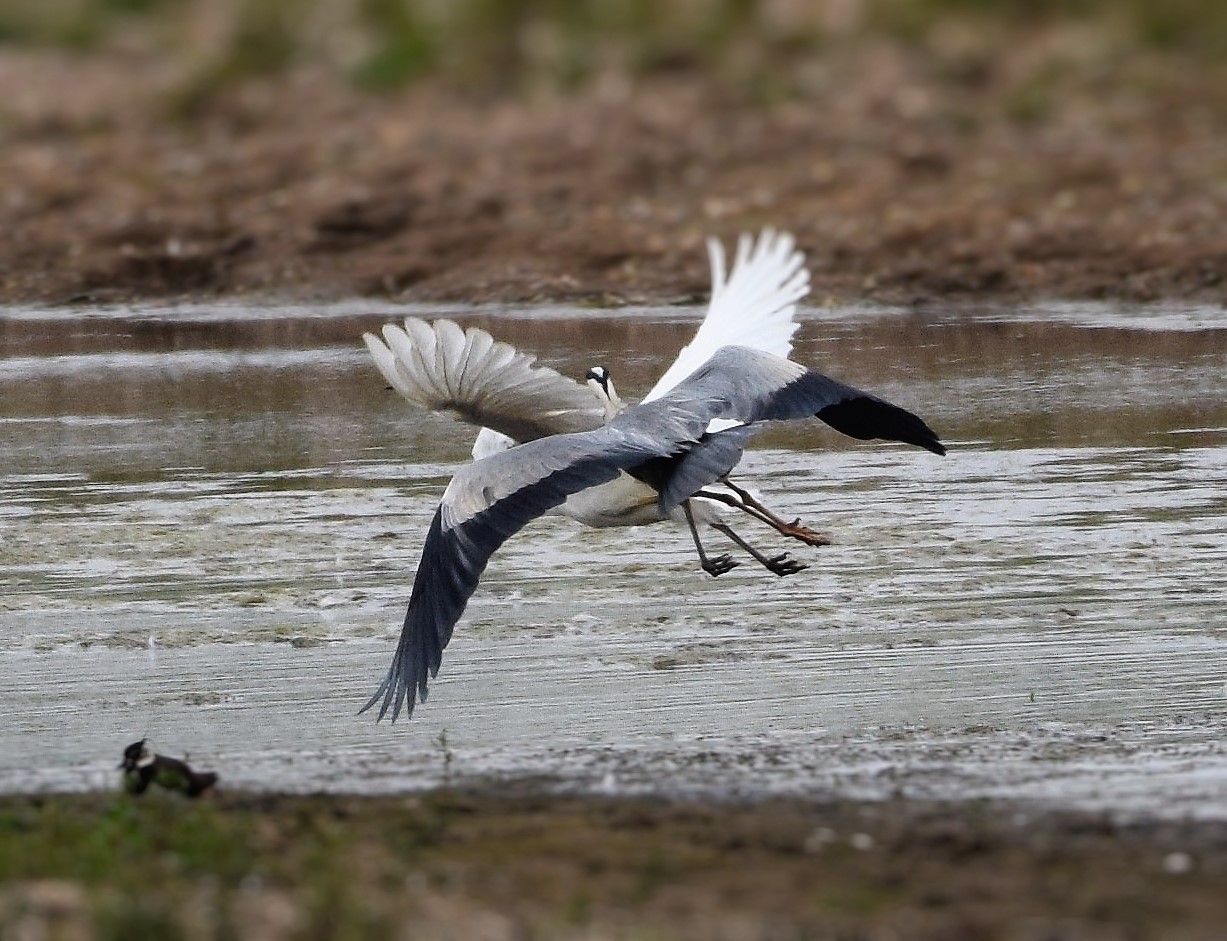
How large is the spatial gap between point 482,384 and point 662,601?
1241 mm

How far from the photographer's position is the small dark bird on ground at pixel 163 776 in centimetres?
692

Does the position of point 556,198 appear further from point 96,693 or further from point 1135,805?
point 1135,805

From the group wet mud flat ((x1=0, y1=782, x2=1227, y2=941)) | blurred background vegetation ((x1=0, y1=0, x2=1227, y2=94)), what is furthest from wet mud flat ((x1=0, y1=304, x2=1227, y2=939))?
blurred background vegetation ((x1=0, y1=0, x2=1227, y2=94))

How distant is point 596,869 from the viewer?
6012 millimetres

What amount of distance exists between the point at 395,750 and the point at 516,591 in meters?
1.98

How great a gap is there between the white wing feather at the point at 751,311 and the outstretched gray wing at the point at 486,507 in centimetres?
81

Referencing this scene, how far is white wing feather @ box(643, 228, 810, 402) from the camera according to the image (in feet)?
29.6

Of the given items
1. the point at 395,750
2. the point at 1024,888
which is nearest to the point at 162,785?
the point at 395,750

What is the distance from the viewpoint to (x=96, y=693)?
A: 8242 mm

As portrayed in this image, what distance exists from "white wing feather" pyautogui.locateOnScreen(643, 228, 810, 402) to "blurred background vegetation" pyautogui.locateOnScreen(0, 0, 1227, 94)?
1277 cm

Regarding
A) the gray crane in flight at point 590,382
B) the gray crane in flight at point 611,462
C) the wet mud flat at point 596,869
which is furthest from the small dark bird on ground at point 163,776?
the gray crane in flight at point 590,382

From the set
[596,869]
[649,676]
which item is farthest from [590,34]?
[596,869]

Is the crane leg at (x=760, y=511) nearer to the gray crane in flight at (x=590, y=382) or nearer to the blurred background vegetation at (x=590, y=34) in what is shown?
the gray crane in flight at (x=590, y=382)

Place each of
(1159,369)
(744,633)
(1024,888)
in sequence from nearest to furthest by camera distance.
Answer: (1024,888)
(744,633)
(1159,369)
